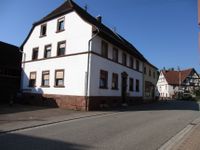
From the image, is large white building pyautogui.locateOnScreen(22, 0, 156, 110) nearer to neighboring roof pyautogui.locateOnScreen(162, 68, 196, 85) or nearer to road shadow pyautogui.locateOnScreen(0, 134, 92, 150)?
road shadow pyautogui.locateOnScreen(0, 134, 92, 150)

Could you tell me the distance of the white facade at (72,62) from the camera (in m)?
19.6

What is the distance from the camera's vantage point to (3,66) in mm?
26172

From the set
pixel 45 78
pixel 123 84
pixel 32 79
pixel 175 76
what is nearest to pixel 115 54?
pixel 123 84

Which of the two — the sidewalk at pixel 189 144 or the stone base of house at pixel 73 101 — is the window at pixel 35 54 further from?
the sidewalk at pixel 189 144

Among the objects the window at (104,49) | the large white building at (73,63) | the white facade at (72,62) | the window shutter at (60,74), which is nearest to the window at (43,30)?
the large white building at (73,63)

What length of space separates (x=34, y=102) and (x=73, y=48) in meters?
7.58

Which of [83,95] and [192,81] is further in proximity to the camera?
[192,81]

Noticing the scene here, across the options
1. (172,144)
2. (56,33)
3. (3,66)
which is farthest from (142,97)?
(172,144)

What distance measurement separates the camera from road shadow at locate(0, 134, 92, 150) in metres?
6.60

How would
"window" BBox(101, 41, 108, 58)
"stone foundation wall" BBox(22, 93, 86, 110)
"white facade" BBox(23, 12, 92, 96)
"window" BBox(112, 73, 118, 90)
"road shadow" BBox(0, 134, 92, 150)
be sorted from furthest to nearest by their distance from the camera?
1. "window" BBox(112, 73, 118, 90)
2. "window" BBox(101, 41, 108, 58)
3. "white facade" BBox(23, 12, 92, 96)
4. "stone foundation wall" BBox(22, 93, 86, 110)
5. "road shadow" BBox(0, 134, 92, 150)

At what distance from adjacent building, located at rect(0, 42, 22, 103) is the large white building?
193 cm

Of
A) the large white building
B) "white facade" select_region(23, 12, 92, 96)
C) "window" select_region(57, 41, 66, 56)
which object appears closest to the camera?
the large white building

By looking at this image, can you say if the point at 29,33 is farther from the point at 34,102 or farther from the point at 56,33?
the point at 34,102

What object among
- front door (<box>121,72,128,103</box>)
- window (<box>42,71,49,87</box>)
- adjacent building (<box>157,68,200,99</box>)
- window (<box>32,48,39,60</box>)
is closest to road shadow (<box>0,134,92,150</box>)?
window (<box>42,71,49,87</box>)
